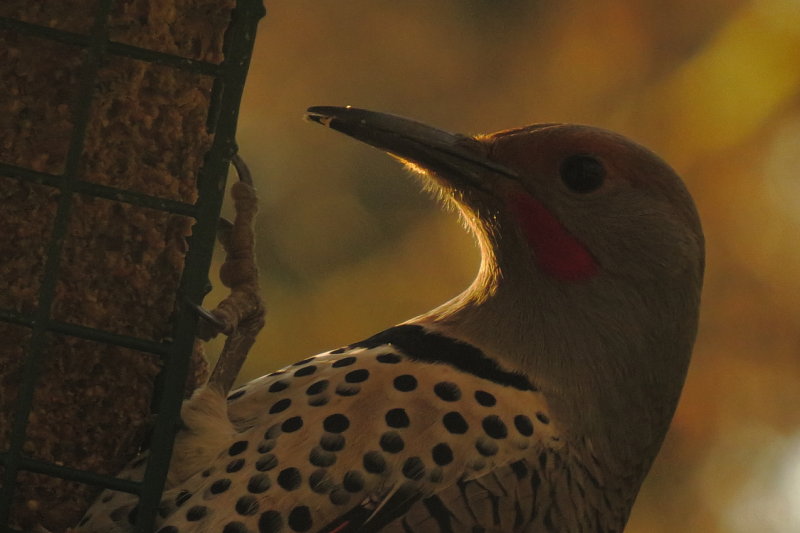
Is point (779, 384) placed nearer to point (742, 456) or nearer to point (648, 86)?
point (742, 456)

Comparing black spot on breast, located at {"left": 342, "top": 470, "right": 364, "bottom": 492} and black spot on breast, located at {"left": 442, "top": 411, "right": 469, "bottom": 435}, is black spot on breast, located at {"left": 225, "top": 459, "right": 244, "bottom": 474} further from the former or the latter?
black spot on breast, located at {"left": 442, "top": 411, "right": 469, "bottom": 435}

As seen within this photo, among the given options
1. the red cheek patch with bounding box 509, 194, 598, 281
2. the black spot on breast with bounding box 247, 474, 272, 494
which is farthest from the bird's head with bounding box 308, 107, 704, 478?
the black spot on breast with bounding box 247, 474, 272, 494

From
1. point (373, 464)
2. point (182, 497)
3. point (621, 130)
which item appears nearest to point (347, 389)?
point (373, 464)

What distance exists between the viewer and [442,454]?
2.70m

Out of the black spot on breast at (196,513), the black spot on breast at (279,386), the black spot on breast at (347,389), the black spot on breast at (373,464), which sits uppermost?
the black spot on breast at (279,386)

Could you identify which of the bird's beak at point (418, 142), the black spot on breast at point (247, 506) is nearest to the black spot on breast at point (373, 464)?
the black spot on breast at point (247, 506)

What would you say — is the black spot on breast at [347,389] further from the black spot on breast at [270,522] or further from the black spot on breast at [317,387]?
the black spot on breast at [270,522]

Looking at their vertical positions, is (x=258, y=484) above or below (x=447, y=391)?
below

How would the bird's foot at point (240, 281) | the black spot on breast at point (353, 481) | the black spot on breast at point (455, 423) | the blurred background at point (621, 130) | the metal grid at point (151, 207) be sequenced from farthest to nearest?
the blurred background at point (621, 130), the bird's foot at point (240, 281), the black spot on breast at point (455, 423), the black spot on breast at point (353, 481), the metal grid at point (151, 207)

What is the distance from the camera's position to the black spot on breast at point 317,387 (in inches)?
108

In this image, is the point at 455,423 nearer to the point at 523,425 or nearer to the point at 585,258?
the point at 523,425

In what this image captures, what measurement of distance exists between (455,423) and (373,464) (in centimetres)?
20

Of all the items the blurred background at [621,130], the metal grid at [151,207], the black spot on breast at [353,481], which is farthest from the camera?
the blurred background at [621,130]

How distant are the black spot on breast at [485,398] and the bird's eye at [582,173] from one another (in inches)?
23.3
